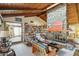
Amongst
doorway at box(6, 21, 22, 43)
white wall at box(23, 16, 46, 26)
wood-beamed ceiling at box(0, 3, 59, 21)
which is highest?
wood-beamed ceiling at box(0, 3, 59, 21)

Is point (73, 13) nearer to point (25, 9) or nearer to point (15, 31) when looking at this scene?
point (25, 9)

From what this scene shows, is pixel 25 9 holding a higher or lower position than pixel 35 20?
higher

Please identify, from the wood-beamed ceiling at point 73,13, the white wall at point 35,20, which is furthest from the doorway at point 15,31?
the wood-beamed ceiling at point 73,13

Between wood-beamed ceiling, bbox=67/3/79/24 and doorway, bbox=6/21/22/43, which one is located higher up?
wood-beamed ceiling, bbox=67/3/79/24

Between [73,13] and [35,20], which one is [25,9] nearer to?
[35,20]

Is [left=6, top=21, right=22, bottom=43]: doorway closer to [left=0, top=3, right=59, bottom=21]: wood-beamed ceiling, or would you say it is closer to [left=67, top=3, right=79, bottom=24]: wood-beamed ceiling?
[left=0, top=3, right=59, bottom=21]: wood-beamed ceiling

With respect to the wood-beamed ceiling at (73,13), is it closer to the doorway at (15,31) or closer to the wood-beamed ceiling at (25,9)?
the wood-beamed ceiling at (25,9)

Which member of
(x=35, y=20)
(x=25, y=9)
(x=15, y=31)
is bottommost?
(x=15, y=31)

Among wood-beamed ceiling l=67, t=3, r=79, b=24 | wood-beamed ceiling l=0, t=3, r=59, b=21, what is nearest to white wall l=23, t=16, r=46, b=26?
wood-beamed ceiling l=0, t=3, r=59, b=21

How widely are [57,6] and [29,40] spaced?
0.57m

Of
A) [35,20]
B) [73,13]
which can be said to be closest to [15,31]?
[35,20]

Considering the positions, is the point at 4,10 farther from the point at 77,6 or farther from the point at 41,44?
the point at 77,6

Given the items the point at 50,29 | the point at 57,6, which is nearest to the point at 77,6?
the point at 57,6

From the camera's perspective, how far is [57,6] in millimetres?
1877
